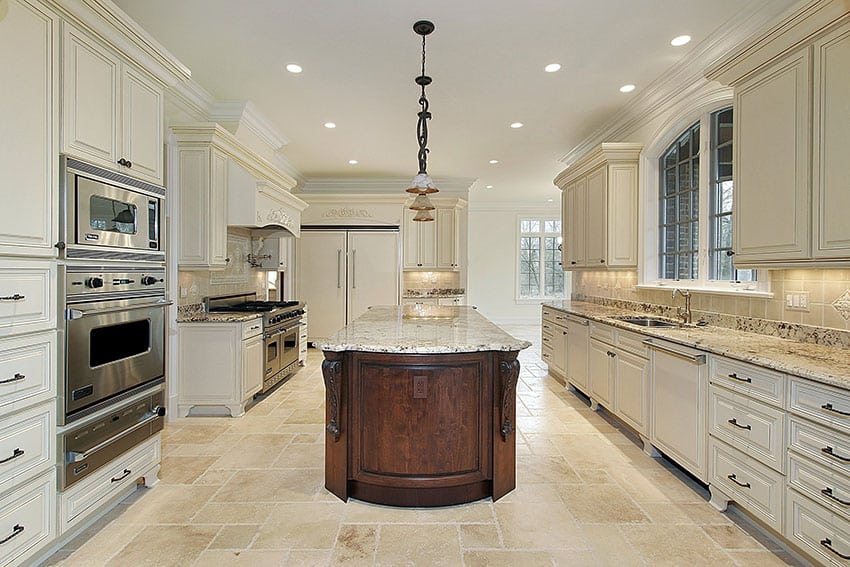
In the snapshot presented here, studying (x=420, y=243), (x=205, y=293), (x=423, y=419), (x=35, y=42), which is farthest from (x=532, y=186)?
(x=35, y=42)

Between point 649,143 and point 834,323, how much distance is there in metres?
2.36

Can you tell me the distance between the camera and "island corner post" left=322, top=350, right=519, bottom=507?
2.38m

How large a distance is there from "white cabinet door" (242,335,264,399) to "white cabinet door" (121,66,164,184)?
6.10 ft

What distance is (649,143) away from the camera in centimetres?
423

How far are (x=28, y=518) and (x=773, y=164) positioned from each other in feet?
12.5

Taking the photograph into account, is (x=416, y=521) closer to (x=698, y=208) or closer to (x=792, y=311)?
(x=792, y=311)

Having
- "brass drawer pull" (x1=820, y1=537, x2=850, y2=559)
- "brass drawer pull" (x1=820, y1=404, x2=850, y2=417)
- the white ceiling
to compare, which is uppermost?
the white ceiling

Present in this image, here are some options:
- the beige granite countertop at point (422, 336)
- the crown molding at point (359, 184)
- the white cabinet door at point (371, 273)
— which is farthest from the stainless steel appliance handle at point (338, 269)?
the beige granite countertop at point (422, 336)

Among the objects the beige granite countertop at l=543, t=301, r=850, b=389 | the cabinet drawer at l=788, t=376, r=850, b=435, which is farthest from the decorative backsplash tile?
the cabinet drawer at l=788, t=376, r=850, b=435

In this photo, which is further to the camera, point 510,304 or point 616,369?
point 510,304

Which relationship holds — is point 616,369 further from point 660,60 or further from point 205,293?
point 205,293

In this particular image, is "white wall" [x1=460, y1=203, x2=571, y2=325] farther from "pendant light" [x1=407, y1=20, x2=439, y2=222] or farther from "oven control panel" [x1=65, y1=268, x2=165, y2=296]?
"oven control panel" [x1=65, y1=268, x2=165, y2=296]

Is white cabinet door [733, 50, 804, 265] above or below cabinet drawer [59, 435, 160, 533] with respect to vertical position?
above

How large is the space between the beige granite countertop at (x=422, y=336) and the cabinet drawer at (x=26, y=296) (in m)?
1.15
